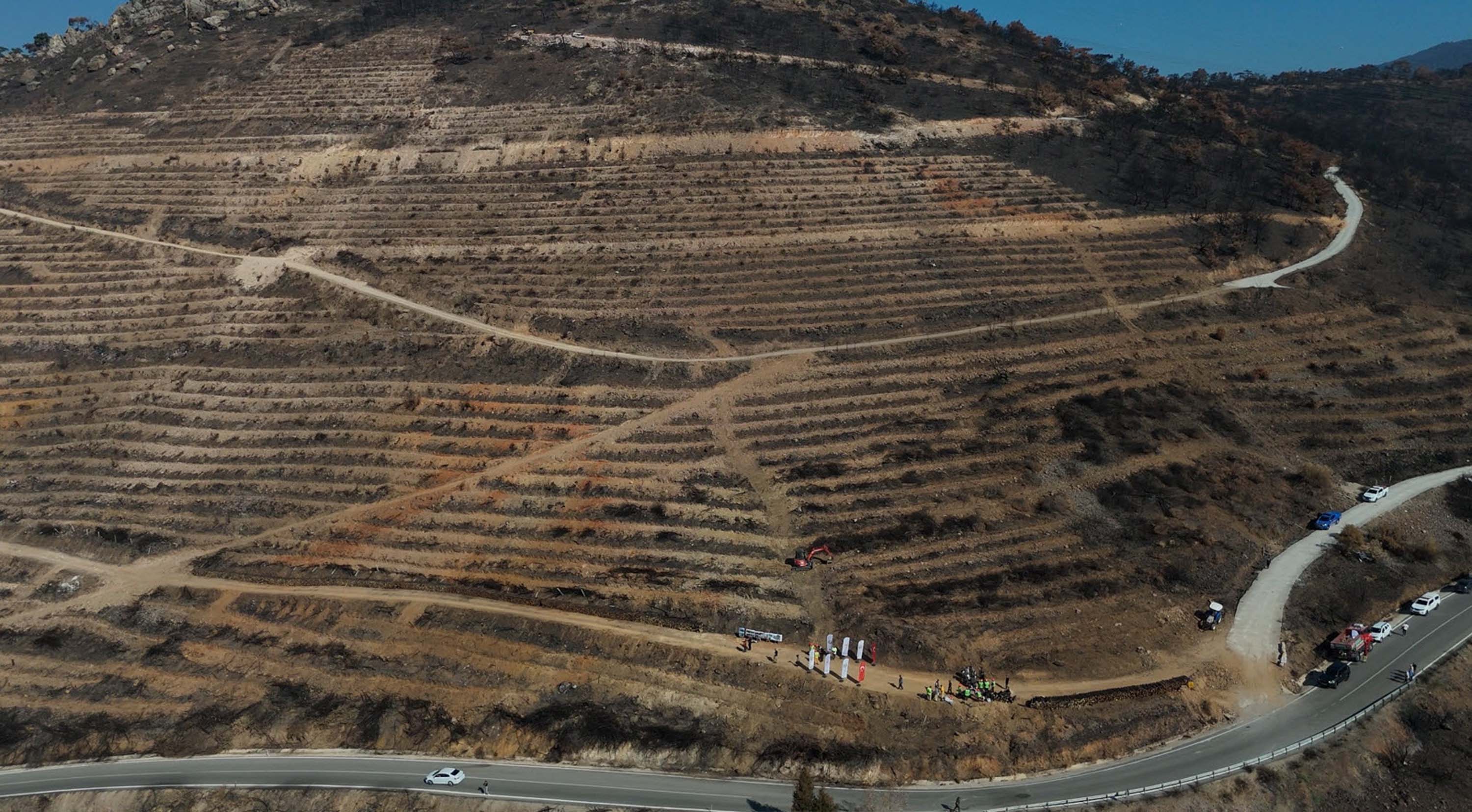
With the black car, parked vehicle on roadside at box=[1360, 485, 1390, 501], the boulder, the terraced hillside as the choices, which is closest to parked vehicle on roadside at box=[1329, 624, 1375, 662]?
the black car

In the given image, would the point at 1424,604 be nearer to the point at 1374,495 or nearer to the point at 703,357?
the point at 1374,495

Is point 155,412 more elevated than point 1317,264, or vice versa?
point 1317,264

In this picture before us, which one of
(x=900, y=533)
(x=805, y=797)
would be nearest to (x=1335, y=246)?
(x=900, y=533)

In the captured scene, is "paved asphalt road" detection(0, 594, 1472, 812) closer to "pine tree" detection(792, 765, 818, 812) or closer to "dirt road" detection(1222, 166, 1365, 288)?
"pine tree" detection(792, 765, 818, 812)

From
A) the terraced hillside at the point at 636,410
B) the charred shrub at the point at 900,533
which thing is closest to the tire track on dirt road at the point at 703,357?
the terraced hillside at the point at 636,410

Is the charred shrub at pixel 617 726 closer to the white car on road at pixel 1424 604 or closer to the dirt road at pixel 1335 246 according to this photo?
the white car on road at pixel 1424 604

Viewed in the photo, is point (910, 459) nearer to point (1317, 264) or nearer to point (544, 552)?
point (544, 552)

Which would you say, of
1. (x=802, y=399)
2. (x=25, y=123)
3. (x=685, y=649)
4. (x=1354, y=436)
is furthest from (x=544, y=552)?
(x=25, y=123)
